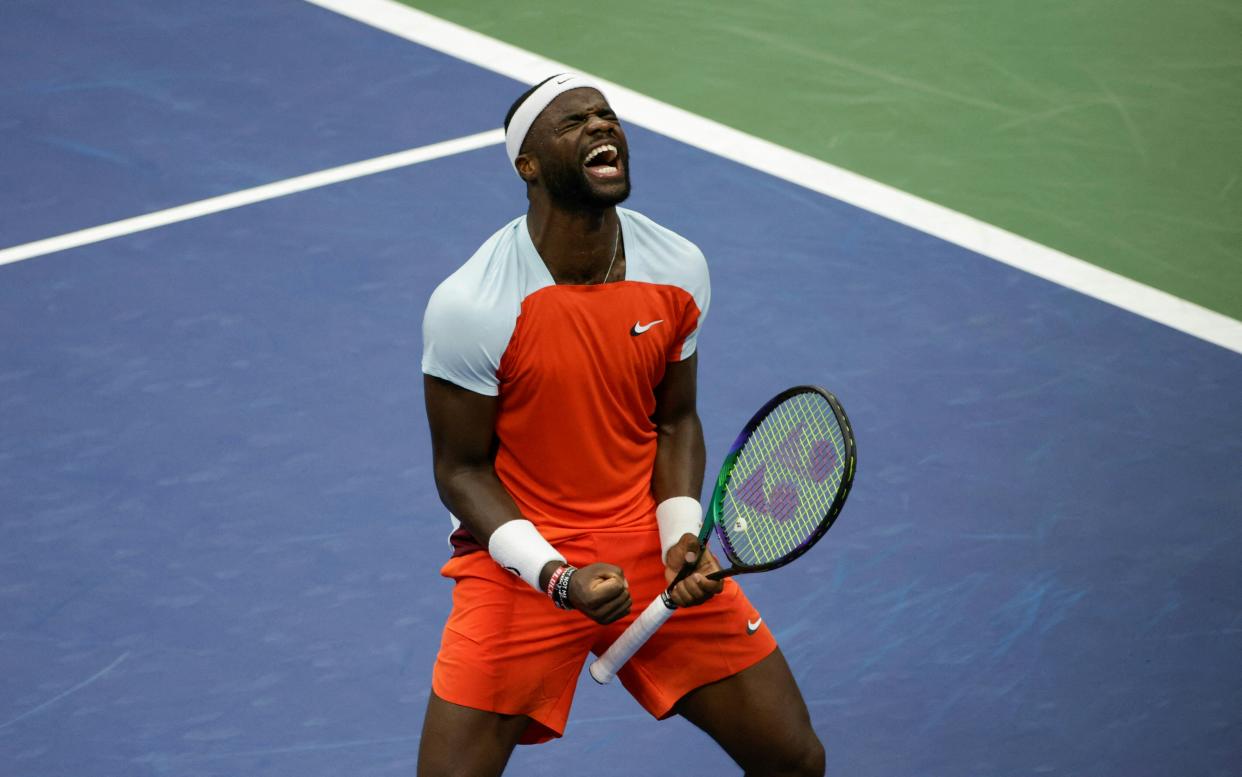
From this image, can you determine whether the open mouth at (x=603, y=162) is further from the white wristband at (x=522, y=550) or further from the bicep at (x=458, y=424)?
the white wristband at (x=522, y=550)

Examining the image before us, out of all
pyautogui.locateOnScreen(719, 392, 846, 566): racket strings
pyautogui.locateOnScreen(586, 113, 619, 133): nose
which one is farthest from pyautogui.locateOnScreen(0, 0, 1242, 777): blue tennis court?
pyautogui.locateOnScreen(586, 113, 619, 133): nose

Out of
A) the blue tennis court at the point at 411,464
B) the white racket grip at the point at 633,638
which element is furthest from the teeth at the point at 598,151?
the blue tennis court at the point at 411,464

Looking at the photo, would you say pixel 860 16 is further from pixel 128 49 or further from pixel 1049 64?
pixel 128 49

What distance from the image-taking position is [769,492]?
181 inches

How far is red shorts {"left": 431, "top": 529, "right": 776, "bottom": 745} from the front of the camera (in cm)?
438

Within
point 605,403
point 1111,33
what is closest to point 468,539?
point 605,403

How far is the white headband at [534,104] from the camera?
4.29 m

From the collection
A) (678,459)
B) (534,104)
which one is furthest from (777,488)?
(534,104)

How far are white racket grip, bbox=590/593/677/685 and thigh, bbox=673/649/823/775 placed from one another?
8.9 inches

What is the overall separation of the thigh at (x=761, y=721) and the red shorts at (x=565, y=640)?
0.14ft

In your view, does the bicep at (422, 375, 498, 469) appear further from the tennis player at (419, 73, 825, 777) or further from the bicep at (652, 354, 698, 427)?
the bicep at (652, 354, 698, 427)

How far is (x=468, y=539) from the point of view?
4586 millimetres

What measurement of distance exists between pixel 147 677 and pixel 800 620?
6.92ft

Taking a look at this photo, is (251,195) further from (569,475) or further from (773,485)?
(773,485)
